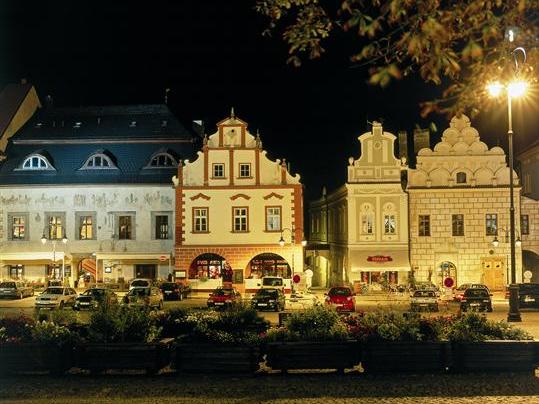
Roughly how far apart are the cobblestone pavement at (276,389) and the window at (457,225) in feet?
119

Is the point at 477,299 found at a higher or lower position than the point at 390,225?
lower

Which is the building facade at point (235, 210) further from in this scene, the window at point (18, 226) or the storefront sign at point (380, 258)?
the window at point (18, 226)

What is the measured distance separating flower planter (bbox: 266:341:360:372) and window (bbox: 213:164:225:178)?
3673 centimetres

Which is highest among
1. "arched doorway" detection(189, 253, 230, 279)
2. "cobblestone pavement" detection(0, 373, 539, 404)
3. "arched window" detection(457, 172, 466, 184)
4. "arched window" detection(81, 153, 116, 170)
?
"arched window" detection(81, 153, 116, 170)

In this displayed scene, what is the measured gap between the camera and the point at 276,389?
14984 millimetres

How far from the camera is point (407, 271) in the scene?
50844mm

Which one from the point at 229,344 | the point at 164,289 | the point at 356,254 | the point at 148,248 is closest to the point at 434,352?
the point at 229,344

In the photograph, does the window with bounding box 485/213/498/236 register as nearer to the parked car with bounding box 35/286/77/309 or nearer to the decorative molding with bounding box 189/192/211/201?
the decorative molding with bounding box 189/192/211/201

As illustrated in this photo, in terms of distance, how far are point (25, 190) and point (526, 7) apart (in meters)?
50.5

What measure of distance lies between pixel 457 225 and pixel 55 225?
1111 inches

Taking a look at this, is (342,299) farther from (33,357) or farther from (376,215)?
(33,357)

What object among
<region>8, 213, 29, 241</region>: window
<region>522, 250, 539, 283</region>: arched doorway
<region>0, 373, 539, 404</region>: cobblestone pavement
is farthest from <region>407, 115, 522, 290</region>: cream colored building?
<region>0, 373, 539, 404</region>: cobblestone pavement

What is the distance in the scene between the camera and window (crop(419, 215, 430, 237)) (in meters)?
51.7

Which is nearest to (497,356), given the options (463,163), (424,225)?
(424,225)
